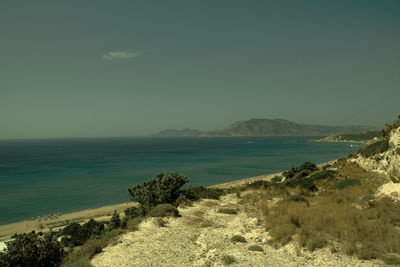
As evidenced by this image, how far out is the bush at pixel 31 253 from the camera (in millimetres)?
8422

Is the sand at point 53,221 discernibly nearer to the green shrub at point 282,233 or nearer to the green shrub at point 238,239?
the green shrub at point 238,239

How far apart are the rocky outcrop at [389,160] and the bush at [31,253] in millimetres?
17617

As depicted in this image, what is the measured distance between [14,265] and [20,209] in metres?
37.5

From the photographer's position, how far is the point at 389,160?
1850 cm

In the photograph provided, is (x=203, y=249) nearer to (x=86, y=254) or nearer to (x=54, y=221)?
(x=86, y=254)

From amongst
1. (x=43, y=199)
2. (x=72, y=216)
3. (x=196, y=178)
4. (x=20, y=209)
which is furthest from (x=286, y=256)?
(x=196, y=178)

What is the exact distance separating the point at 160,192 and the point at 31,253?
1087 cm

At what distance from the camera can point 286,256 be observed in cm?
721

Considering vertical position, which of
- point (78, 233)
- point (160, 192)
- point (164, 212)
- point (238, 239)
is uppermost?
point (238, 239)

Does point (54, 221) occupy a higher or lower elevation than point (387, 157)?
lower

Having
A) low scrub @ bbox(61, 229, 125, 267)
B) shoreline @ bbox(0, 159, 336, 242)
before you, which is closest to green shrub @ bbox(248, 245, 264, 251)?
low scrub @ bbox(61, 229, 125, 267)

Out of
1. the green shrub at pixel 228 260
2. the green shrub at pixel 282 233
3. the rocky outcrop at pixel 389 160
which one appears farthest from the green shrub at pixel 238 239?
the rocky outcrop at pixel 389 160

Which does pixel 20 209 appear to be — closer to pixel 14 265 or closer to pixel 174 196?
pixel 174 196

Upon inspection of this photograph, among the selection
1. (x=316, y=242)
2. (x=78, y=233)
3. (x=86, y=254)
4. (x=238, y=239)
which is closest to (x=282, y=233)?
(x=316, y=242)
